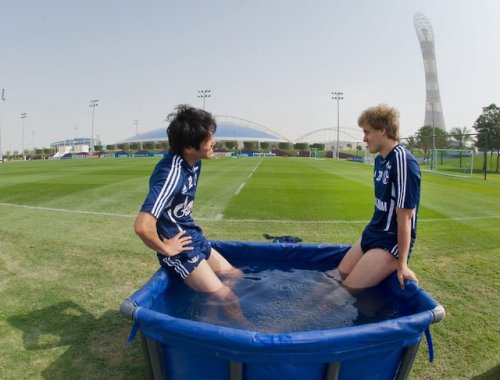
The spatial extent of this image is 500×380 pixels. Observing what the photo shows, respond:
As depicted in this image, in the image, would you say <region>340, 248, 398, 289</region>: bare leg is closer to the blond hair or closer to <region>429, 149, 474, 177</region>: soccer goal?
the blond hair

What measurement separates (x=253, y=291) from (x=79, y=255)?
3.44m

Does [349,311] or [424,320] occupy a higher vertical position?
[424,320]

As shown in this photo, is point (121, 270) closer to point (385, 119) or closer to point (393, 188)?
point (393, 188)

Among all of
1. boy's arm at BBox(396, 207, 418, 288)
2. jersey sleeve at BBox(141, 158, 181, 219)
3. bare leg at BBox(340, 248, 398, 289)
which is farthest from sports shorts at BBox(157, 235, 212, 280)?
boy's arm at BBox(396, 207, 418, 288)

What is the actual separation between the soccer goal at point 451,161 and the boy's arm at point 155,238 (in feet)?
111

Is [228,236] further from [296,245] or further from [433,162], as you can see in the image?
[433,162]

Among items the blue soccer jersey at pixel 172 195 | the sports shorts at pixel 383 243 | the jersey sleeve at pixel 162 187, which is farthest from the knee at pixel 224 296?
the sports shorts at pixel 383 243

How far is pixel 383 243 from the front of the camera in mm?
3844

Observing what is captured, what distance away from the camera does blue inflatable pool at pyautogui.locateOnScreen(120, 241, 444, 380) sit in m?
2.21

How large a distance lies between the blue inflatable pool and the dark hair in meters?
1.39

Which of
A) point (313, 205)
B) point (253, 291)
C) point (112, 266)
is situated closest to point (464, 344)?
point (253, 291)

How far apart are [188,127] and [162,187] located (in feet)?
1.90

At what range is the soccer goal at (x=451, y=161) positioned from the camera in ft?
107

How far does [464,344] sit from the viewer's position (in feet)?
12.5
